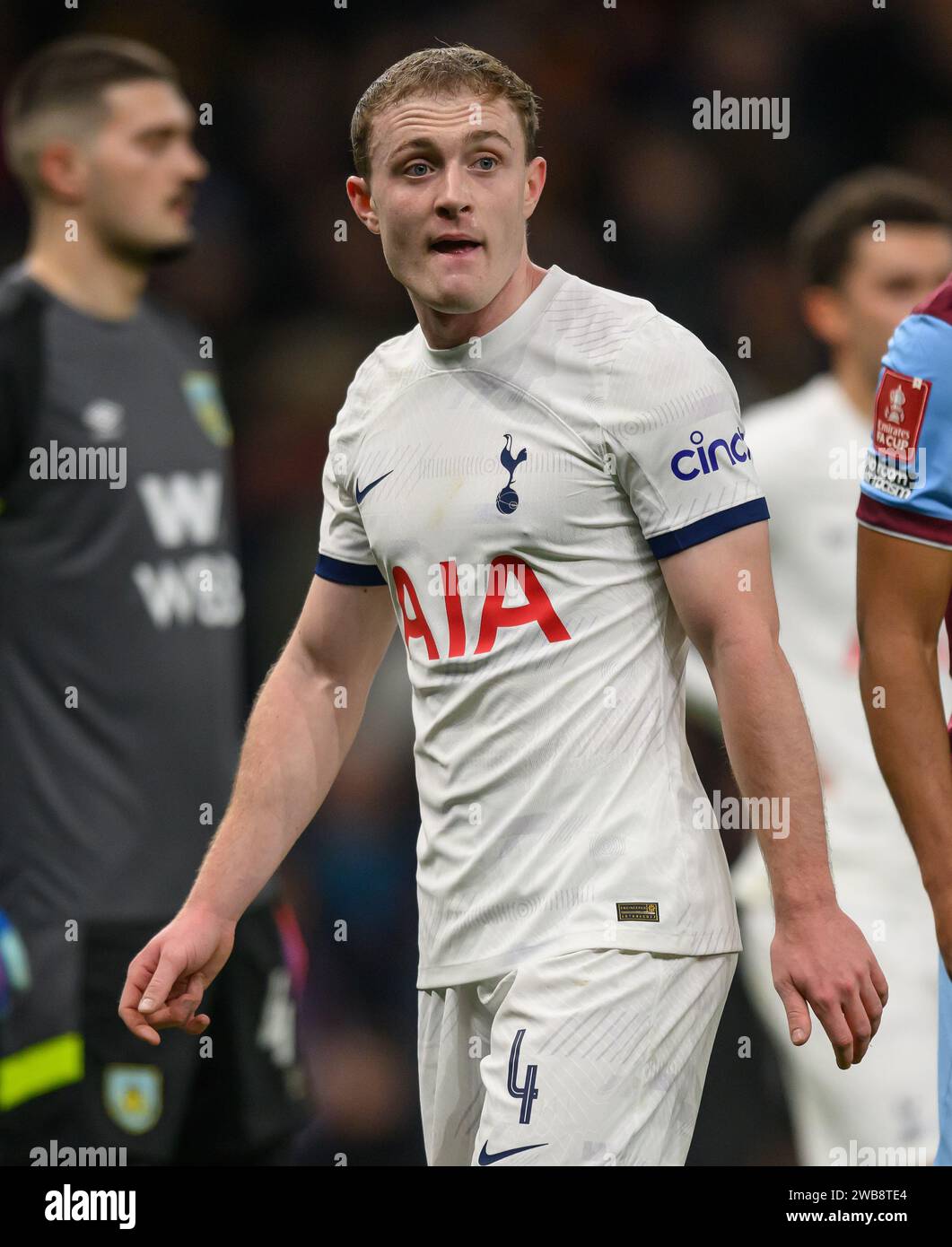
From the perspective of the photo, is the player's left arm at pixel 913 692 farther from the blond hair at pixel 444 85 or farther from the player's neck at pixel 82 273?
the player's neck at pixel 82 273

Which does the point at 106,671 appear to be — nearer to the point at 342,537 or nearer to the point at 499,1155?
the point at 342,537

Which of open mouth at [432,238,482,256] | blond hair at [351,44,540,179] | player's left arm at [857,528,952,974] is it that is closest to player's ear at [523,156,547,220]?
blond hair at [351,44,540,179]

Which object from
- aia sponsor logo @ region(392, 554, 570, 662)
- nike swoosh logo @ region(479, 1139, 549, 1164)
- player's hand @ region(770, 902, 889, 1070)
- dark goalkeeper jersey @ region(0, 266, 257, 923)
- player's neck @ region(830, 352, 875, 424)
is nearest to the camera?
player's hand @ region(770, 902, 889, 1070)

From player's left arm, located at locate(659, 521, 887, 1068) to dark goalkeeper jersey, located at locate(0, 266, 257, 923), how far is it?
2.41 metres

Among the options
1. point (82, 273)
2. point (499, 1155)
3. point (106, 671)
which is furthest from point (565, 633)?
point (82, 273)

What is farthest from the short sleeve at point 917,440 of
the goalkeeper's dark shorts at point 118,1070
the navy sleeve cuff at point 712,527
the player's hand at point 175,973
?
the goalkeeper's dark shorts at point 118,1070

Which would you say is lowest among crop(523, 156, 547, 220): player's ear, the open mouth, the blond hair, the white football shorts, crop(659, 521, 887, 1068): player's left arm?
the white football shorts

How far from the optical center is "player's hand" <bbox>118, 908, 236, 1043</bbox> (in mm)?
2904

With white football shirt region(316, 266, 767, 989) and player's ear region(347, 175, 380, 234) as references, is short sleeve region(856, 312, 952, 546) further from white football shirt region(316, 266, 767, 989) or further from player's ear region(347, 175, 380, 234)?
player's ear region(347, 175, 380, 234)

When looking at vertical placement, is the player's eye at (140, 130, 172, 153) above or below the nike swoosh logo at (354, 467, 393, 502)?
above

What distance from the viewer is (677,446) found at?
2.77 meters

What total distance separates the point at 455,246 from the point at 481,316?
0.12m
